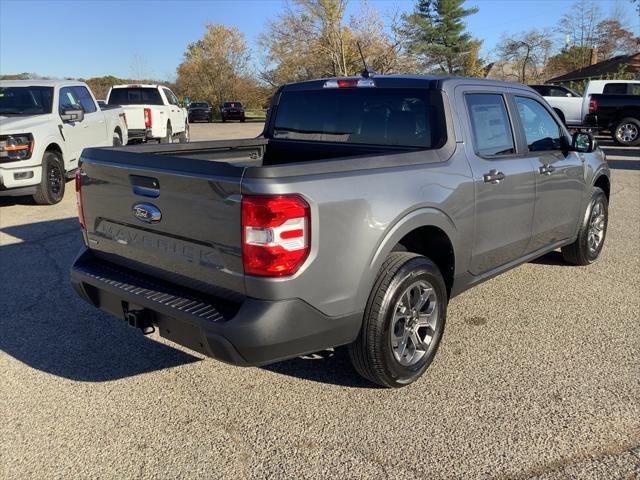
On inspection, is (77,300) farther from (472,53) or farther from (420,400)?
(472,53)

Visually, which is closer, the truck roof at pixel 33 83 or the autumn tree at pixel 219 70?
the truck roof at pixel 33 83

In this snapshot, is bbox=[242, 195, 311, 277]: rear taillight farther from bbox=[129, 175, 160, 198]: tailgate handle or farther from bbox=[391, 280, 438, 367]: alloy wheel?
bbox=[391, 280, 438, 367]: alloy wheel

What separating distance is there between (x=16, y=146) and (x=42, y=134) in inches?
20.2

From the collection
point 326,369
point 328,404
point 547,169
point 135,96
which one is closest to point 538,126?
point 547,169

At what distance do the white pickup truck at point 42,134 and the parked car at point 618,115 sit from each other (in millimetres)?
15152

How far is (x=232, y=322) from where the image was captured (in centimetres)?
266

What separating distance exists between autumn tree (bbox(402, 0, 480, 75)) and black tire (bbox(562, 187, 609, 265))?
43069 mm

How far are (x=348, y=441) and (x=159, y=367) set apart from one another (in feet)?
4.76

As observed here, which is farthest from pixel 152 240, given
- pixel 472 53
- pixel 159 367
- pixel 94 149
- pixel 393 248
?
pixel 472 53

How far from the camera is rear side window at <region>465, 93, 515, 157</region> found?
389 centimetres

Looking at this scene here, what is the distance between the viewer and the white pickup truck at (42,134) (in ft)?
26.9

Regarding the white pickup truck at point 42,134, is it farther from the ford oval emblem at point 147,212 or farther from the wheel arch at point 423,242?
the wheel arch at point 423,242

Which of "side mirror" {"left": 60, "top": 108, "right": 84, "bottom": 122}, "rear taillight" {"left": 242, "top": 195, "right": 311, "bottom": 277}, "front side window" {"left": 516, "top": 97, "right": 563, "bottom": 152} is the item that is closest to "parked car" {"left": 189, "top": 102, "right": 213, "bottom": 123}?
"side mirror" {"left": 60, "top": 108, "right": 84, "bottom": 122}

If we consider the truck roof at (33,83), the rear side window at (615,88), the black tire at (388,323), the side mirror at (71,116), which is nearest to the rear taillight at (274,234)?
the black tire at (388,323)
